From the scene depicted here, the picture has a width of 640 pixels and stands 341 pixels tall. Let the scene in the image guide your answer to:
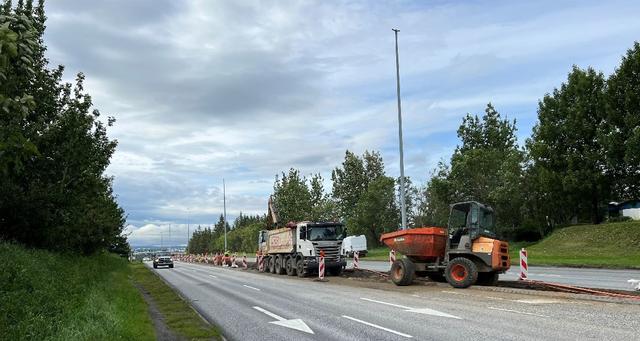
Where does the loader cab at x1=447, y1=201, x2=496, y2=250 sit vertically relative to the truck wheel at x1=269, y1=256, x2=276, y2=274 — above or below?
above

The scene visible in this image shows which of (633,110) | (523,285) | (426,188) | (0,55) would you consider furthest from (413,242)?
(426,188)

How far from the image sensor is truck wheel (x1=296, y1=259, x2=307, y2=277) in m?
29.0

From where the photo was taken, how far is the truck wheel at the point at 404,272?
19.7 metres

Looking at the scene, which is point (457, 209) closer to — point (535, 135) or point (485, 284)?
point (485, 284)

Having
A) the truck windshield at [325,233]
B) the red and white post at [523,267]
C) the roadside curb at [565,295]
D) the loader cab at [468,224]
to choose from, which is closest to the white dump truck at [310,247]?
the truck windshield at [325,233]

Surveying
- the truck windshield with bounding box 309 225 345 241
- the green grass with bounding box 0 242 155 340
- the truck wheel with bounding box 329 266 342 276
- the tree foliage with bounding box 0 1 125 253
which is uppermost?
the tree foliage with bounding box 0 1 125 253

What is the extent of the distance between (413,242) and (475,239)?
2.38 metres

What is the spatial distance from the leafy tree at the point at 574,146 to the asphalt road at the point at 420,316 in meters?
34.1

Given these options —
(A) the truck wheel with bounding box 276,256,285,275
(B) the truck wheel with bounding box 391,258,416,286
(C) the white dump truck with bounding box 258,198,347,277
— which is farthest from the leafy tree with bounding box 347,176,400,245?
(B) the truck wheel with bounding box 391,258,416,286

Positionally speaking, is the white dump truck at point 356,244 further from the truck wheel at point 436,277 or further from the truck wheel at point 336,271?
the truck wheel at point 436,277

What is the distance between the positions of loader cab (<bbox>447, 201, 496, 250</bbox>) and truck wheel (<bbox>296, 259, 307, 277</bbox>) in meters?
11.6

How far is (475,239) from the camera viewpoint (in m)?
18.3

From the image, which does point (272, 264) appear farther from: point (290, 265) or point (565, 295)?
point (565, 295)

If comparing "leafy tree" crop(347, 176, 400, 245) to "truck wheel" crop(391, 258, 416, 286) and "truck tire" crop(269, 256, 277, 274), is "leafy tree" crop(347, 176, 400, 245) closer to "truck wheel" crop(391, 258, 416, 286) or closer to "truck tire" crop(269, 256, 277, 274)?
"truck tire" crop(269, 256, 277, 274)
